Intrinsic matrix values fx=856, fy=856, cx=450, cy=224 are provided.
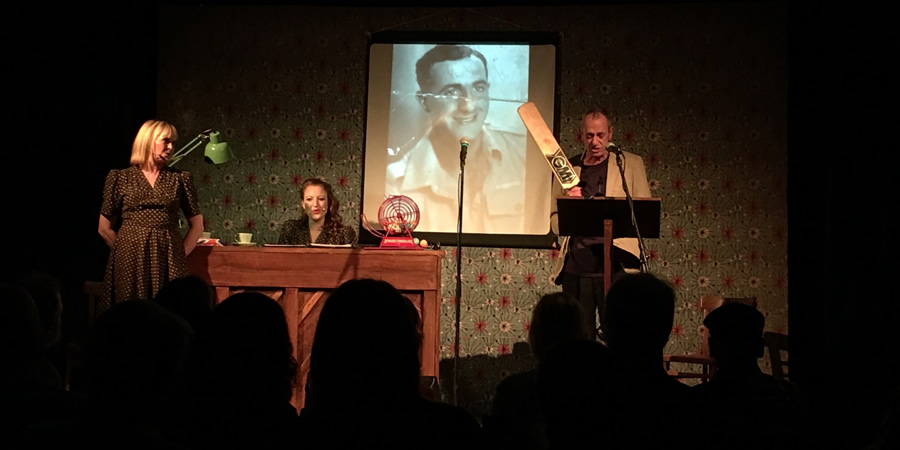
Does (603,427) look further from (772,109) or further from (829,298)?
(772,109)

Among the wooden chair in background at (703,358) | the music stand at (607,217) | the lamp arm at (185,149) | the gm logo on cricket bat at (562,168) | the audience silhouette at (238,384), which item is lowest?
the wooden chair in background at (703,358)

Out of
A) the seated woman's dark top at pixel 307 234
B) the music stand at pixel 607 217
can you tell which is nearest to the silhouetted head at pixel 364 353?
the music stand at pixel 607 217

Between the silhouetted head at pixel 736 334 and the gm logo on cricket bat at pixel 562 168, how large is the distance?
2071mm

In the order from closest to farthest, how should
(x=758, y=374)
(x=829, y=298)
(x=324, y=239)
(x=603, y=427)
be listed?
(x=603, y=427), (x=758, y=374), (x=829, y=298), (x=324, y=239)

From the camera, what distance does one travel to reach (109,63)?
5082 mm

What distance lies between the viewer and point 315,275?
4.34m

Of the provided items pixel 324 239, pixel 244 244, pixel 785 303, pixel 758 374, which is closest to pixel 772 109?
pixel 785 303

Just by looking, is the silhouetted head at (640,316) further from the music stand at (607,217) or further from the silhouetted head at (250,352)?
the music stand at (607,217)

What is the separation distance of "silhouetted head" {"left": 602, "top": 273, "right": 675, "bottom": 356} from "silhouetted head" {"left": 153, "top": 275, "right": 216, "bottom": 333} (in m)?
1.17

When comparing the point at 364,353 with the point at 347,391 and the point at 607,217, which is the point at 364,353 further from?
the point at 607,217

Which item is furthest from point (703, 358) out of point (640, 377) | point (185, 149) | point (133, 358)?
point (133, 358)

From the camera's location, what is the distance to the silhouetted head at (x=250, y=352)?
5.01 ft

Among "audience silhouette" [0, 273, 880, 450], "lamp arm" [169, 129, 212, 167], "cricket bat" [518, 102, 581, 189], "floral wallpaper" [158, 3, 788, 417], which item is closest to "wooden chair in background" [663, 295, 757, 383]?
"floral wallpaper" [158, 3, 788, 417]

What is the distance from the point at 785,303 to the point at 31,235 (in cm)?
436
